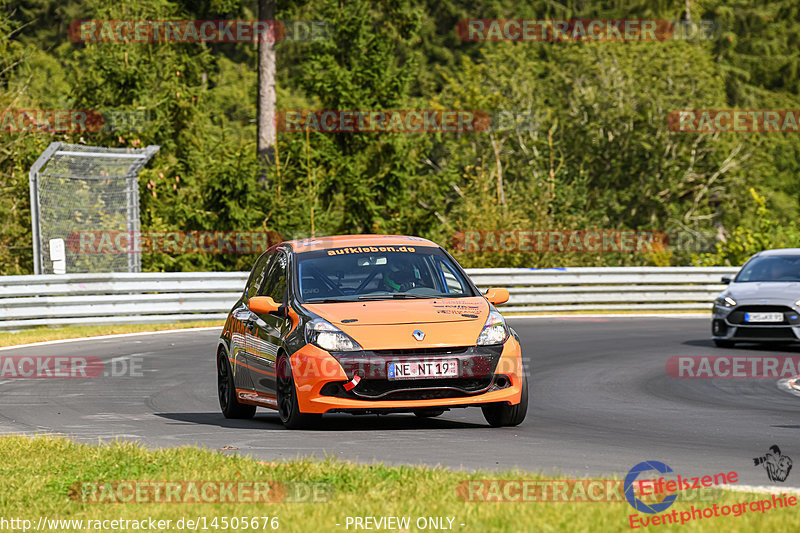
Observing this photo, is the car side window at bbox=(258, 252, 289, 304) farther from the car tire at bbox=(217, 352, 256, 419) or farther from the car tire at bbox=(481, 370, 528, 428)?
the car tire at bbox=(481, 370, 528, 428)

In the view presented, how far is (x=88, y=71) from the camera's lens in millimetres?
35094

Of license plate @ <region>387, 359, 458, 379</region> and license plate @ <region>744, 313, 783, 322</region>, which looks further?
license plate @ <region>744, 313, 783, 322</region>

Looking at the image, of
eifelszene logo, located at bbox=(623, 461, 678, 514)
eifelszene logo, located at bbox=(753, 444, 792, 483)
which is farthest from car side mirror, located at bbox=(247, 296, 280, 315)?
eifelszene logo, located at bbox=(753, 444, 792, 483)

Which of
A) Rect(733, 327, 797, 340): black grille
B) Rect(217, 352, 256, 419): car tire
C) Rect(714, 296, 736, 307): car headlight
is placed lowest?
Rect(733, 327, 797, 340): black grille

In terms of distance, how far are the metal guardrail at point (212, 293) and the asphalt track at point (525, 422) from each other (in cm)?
466

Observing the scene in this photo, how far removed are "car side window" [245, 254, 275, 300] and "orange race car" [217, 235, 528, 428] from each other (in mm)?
442

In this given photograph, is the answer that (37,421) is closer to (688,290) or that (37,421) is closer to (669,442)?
(669,442)

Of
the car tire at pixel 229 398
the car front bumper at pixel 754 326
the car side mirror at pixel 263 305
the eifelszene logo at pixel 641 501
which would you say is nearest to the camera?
the eifelszene logo at pixel 641 501

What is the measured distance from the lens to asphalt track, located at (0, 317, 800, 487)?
871cm

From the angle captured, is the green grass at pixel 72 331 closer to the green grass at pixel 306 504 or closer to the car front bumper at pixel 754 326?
the car front bumper at pixel 754 326

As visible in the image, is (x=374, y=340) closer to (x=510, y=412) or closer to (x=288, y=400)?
(x=288, y=400)

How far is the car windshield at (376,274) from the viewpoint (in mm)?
10883

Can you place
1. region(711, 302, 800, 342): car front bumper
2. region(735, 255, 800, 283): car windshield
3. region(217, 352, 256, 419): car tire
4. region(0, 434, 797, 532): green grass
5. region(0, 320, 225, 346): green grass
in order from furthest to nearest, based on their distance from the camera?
region(0, 320, 225, 346): green grass → region(735, 255, 800, 283): car windshield → region(711, 302, 800, 342): car front bumper → region(217, 352, 256, 419): car tire → region(0, 434, 797, 532): green grass

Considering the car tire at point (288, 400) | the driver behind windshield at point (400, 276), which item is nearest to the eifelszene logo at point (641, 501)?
the car tire at point (288, 400)
